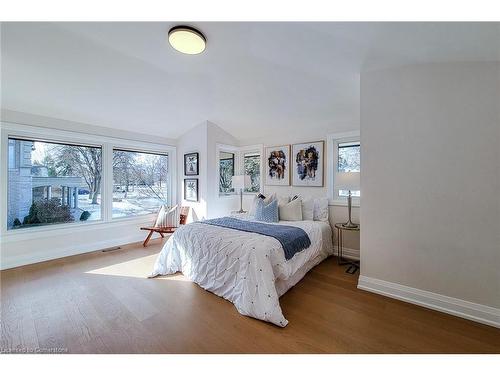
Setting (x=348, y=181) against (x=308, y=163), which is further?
(x=308, y=163)

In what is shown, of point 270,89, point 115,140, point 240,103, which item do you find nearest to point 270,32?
point 270,89

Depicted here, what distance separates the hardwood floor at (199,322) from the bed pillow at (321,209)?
3.57ft

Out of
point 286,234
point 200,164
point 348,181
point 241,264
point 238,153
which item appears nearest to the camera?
point 241,264

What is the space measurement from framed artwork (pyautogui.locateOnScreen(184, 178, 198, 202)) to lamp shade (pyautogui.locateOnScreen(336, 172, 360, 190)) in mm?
2837

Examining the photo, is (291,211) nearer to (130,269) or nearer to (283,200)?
(283,200)

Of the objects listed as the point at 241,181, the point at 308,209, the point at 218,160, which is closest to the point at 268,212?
the point at 308,209

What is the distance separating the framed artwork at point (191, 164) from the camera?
4.43 meters

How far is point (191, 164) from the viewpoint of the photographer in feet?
14.9

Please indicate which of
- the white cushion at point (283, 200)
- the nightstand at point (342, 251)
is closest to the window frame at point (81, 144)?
the white cushion at point (283, 200)

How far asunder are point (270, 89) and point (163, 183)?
10.5 ft

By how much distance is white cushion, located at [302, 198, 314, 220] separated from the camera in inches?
140

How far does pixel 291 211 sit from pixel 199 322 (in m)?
2.12

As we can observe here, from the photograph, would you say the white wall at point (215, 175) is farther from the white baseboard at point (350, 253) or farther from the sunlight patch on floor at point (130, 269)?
the white baseboard at point (350, 253)

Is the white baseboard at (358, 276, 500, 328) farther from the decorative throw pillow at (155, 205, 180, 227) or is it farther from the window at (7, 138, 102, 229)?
the window at (7, 138, 102, 229)
